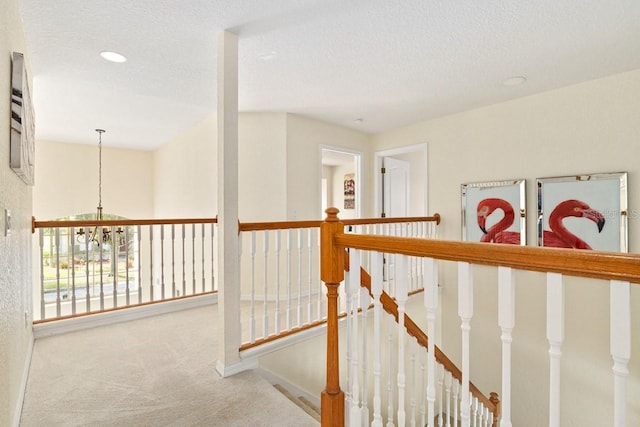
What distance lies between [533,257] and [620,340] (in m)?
0.24

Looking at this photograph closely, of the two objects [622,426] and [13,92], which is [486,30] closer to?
[622,426]

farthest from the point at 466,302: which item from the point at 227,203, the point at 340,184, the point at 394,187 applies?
the point at 340,184

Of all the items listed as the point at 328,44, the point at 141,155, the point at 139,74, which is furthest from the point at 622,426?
the point at 141,155

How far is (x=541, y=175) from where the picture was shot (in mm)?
3264

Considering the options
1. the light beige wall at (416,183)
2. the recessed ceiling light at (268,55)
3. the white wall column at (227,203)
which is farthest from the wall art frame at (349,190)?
the white wall column at (227,203)

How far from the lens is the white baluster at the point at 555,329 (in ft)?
2.60

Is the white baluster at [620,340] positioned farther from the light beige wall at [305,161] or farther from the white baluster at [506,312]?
the light beige wall at [305,161]

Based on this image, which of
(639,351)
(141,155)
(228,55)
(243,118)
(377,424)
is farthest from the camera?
(141,155)

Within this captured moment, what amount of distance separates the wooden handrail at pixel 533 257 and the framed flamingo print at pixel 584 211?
110 inches

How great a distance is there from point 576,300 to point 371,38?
10.1 ft

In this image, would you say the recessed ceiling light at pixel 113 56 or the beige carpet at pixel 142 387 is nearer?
the beige carpet at pixel 142 387

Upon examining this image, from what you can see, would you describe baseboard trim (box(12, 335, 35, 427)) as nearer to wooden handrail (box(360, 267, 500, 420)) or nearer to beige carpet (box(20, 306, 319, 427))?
beige carpet (box(20, 306, 319, 427))

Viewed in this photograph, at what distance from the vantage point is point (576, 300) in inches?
117

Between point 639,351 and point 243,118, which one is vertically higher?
point 243,118
